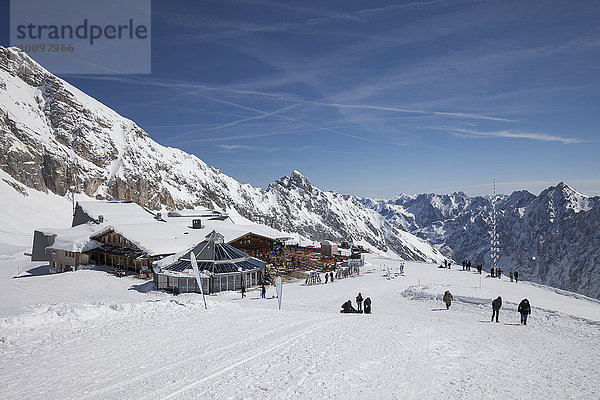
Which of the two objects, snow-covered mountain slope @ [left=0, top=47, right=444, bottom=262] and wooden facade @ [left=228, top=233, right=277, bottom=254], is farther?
snow-covered mountain slope @ [left=0, top=47, right=444, bottom=262]

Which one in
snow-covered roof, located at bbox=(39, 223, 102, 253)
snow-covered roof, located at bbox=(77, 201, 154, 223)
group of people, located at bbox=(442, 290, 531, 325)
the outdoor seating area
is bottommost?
the outdoor seating area

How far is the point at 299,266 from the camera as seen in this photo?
48.3 meters

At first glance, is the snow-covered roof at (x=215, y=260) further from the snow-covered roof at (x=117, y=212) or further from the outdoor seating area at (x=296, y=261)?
the snow-covered roof at (x=117, y=212)

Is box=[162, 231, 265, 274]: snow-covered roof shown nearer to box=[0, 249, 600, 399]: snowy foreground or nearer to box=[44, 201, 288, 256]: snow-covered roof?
box=[44, 201, 288, 256]: snow-covered roof

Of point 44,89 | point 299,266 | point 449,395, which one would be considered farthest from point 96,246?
point 44,89

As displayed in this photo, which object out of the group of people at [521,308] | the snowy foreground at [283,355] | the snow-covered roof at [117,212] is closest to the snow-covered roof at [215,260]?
the snowy foreground at [283,355]

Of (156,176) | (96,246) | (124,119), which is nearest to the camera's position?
(96,246)

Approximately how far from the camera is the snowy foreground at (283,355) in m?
9.14

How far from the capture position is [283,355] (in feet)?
37.5

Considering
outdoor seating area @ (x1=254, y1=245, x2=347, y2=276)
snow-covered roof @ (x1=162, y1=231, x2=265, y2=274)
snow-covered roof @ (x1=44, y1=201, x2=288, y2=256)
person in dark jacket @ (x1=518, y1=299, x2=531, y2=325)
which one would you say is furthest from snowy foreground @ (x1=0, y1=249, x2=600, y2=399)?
snow-covered roof @ (x1=44, y1=201, x2=288, y2=256)

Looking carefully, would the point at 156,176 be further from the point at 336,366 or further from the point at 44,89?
the point at 336,366

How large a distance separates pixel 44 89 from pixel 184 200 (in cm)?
6720

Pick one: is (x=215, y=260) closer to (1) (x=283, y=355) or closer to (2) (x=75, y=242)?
(2) (x=75, y=242)

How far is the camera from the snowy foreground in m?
9.14
